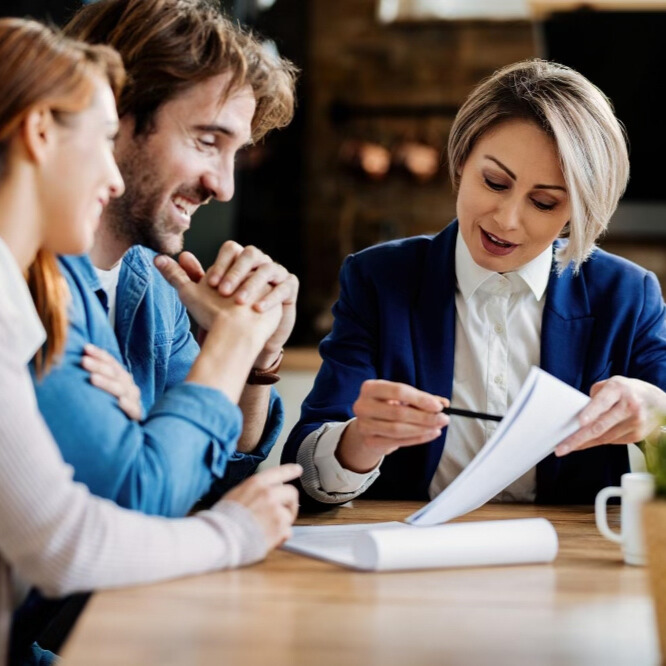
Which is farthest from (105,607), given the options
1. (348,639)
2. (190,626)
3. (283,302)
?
(283,302)

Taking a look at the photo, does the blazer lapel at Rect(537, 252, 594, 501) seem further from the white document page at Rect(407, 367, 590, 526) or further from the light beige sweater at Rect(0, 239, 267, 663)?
the light beige sweater at Rect(0, 239, 267, 663)

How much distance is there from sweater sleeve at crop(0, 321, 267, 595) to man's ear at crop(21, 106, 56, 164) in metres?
0.20

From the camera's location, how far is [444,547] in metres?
1.20

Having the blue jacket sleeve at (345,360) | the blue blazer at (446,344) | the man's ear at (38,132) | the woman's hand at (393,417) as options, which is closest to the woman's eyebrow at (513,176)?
the blue blazer at (446,344)

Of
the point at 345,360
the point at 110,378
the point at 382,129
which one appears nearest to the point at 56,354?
the point at 110,378

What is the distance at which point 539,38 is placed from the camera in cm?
465

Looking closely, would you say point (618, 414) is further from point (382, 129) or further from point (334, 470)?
point (382, 129)

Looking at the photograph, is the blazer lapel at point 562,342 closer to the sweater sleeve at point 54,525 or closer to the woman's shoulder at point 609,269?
the woman's shoulder at point 609,269

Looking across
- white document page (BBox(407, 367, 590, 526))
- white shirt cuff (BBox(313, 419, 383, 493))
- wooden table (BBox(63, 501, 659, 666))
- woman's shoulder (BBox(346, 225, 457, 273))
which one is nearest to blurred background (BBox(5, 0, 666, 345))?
woman's shoulder (BBox(346, 225, 457, 273))

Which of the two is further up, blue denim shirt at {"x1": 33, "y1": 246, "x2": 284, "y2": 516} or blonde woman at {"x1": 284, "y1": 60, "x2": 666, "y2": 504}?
blonde woman at {"x1": 284, "y1": 60, "x2": 666, "y2": 504}

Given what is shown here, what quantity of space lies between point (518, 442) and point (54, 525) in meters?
0.57

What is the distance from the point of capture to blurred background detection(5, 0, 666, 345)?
4727mm

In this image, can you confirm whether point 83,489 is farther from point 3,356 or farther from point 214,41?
point 214,41

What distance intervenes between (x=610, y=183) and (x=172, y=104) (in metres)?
0.74
